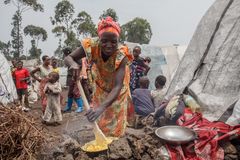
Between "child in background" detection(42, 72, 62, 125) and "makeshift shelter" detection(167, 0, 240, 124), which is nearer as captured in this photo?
"makeshift shelter" detection(167, 0, 240, 124)

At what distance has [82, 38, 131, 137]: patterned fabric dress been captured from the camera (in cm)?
280

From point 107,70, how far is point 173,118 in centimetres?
130

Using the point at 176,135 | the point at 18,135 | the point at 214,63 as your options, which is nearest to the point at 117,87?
the point at 176,135

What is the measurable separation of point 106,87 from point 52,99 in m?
3.22

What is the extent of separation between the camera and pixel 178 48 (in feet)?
32.2

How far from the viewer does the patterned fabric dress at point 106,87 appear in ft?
9.20

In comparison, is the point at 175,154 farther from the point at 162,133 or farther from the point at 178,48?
the point at 178,48

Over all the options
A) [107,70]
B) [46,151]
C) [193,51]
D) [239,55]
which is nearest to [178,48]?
[193,51]

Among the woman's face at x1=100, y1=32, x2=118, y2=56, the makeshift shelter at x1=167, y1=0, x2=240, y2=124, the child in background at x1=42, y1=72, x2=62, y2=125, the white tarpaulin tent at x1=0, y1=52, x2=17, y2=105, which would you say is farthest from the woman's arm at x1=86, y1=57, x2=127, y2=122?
the child in background at x1=42, y1=72, x2=62, y2=125

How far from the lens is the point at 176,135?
9.14 feet

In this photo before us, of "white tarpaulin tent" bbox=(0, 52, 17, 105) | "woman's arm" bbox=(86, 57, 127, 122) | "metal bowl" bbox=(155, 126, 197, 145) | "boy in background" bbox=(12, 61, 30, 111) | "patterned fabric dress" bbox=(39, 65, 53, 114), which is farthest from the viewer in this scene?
"boy in background" bbox=(12, 61, 30, 111)

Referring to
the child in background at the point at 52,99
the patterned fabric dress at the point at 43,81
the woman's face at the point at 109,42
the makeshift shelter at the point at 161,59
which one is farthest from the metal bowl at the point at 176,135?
the makeshift shelter at the point at 161,59

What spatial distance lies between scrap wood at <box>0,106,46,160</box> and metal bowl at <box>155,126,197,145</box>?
1.03m

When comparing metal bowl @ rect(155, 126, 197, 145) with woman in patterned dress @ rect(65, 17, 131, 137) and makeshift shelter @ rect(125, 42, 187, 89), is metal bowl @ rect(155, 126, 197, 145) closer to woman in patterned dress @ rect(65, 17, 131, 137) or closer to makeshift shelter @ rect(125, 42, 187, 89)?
woman in patterned dress @ rect(65, 17, 131, 137)
